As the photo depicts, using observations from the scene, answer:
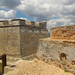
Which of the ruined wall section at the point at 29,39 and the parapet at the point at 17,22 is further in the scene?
the ruined wall section at the point at 29,39

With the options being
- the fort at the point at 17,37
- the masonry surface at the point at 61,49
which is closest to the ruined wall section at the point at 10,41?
the fort at the point at 17,37

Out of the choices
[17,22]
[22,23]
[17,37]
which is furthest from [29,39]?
[17,22]

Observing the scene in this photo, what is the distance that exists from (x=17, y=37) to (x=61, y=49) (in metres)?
8.01

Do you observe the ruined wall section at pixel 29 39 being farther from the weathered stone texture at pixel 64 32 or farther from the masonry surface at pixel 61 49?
the weathered stone texture at pixel 64 32

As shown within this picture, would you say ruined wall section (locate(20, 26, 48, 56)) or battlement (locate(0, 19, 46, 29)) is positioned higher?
battlement (locate(0, 19, 46, 29))

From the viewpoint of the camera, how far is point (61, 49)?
471 cm

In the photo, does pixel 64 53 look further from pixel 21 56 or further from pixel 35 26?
pixel 35 26

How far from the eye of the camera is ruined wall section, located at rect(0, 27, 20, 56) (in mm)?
12000

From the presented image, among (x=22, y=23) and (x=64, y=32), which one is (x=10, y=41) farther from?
(x=64, y=32)

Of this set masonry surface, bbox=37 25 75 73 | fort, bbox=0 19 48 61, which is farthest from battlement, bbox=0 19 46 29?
masonry surface, bbox=37 25 75 73

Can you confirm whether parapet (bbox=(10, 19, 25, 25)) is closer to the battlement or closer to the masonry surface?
the battlement

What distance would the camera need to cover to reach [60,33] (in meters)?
5.62

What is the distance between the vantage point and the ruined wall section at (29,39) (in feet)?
40.3

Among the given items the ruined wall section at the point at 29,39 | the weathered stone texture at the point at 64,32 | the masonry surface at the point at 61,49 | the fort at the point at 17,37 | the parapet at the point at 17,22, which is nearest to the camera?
the masonry surface at the point at 61,49
